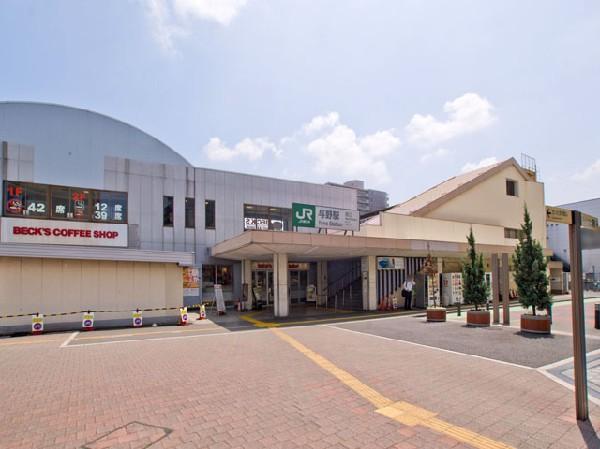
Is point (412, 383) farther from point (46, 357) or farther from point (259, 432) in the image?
point (46, 357)

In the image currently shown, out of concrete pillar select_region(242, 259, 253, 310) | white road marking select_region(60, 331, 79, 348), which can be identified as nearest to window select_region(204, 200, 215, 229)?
concrete pillar select_region(242, 259, 253, 310)

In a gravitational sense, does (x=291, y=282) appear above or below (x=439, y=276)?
below

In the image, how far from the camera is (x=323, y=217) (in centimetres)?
1950

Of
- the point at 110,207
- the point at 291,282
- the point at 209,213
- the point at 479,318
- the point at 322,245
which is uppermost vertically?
the point at 110,207

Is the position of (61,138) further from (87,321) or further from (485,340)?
(485,340)

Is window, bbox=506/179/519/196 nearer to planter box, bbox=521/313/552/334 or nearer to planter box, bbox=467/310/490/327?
planter box, bbox=467/310/490/327

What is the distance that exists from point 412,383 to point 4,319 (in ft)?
54.2

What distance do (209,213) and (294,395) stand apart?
19897 mm

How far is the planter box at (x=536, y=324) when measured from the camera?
41.6ft

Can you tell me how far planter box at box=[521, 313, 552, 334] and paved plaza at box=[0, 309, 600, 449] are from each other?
571 mm

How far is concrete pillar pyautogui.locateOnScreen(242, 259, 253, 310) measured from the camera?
2422 cm

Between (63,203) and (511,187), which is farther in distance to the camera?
(511,187)

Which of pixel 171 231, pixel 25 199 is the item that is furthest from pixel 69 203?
pixel 171 231

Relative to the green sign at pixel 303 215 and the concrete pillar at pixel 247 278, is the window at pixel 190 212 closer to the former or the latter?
the concrete pillar at pixel 247 278
